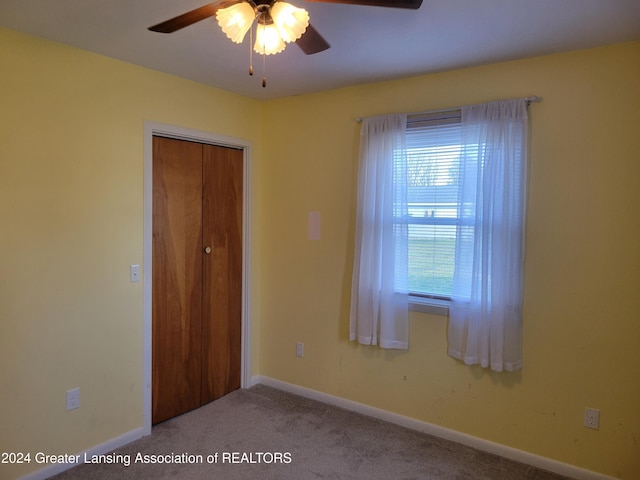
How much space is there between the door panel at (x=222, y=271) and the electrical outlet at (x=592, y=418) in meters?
2.52

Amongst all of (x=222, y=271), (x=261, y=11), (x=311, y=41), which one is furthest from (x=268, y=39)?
(x=222, y=271)

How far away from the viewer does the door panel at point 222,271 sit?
10.7 ft

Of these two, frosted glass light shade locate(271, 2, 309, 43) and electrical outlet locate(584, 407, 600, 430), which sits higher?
frosted glass light shade locate(271, 2, 309, 43)

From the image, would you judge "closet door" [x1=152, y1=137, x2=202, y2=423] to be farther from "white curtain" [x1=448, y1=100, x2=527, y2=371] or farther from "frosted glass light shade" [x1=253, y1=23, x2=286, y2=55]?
"white curtain" [x1=448, y1=100, x2=527, y2=371]

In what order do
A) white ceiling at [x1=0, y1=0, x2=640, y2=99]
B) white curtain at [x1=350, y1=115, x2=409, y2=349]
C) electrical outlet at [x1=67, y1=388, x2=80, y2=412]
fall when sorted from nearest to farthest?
white ceiling at [x1=0, y1=0, x2=640, y2=99], electrical outlet at [x1=67, y1=388, x2=80, y2=412], white curtain at [x1=350, y1=115, x2=409, y2=349]

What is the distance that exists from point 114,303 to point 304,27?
2.08 metres

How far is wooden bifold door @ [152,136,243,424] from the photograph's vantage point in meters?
2.95

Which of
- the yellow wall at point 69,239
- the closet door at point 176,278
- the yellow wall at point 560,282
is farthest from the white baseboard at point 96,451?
the yellow wall at point 560,282

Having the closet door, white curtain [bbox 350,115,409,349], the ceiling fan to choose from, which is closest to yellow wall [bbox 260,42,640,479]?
white curtain [bbox 350,115,409,349]

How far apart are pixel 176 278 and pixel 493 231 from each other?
2189mm

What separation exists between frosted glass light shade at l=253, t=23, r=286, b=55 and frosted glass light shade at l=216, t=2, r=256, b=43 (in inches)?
2.9

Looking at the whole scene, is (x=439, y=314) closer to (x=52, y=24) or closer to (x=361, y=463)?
(x=361, y=463)

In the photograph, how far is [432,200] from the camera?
9.16 feet

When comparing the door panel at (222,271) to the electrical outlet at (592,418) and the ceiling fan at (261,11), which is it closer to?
the ceiling fan at (261,11)
